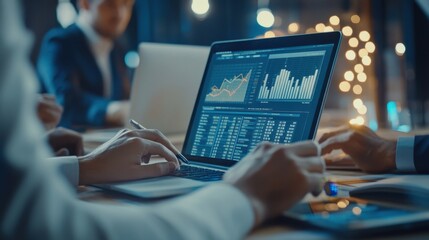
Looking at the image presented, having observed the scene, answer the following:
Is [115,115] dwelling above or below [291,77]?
below

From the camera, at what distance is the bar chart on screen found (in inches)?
47.9

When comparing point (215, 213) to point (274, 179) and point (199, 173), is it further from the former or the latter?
point (199, 173)

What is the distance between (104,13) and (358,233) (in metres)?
3.38

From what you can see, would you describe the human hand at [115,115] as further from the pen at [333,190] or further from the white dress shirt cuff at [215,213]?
the white dress shirt cuff at [215,213]

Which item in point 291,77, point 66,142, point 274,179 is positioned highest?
point 291,77

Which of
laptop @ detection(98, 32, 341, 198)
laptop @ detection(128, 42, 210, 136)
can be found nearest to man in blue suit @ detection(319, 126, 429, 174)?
laptop @ detection(98, 32, 341, 198)

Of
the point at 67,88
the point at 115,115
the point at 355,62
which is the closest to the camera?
the point at 115,115

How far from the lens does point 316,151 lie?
931 millimetres

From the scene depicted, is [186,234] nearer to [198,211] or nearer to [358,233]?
[198,211]

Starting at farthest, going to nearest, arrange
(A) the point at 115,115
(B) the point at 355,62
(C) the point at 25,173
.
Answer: (B) the point at 355,62 → (A) the point at 115,115 → (C) the point at 25,173

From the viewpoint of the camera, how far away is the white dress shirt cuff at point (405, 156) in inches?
51.0

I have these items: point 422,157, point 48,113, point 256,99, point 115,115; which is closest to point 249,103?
point 256,99

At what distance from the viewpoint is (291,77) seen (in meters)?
1.26

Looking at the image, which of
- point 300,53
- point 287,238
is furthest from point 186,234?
point 300,53
